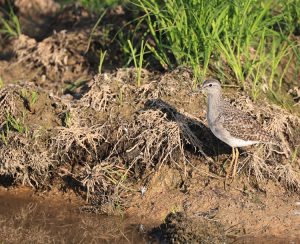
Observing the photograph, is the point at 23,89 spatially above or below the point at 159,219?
above

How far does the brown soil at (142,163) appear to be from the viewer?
846 centimetres

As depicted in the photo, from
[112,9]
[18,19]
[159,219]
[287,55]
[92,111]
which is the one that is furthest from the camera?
[18,19]

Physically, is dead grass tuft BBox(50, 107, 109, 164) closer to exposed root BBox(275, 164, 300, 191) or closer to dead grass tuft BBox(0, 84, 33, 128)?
dead grass tuft BBox(0, 84, 33, 128)

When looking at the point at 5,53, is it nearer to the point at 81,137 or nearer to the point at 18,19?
the point at 18,19

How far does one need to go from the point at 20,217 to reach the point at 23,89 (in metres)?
1.67

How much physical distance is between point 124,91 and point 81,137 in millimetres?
909

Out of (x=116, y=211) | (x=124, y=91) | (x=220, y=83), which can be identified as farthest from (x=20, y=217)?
(x=220, y=83)

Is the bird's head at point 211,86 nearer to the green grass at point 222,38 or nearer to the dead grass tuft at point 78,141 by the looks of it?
the green grass at point 222,38

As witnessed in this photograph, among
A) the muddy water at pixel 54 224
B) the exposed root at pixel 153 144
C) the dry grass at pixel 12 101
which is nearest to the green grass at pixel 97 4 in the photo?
the dry grass at pixel 12 101

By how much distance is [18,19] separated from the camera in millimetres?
12398

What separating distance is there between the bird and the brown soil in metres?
0.32

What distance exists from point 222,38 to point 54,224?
315 centimetres

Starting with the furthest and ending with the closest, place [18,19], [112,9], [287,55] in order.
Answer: [18,19], [112,9], [287,55]

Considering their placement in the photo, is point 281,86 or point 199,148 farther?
point 281,86
